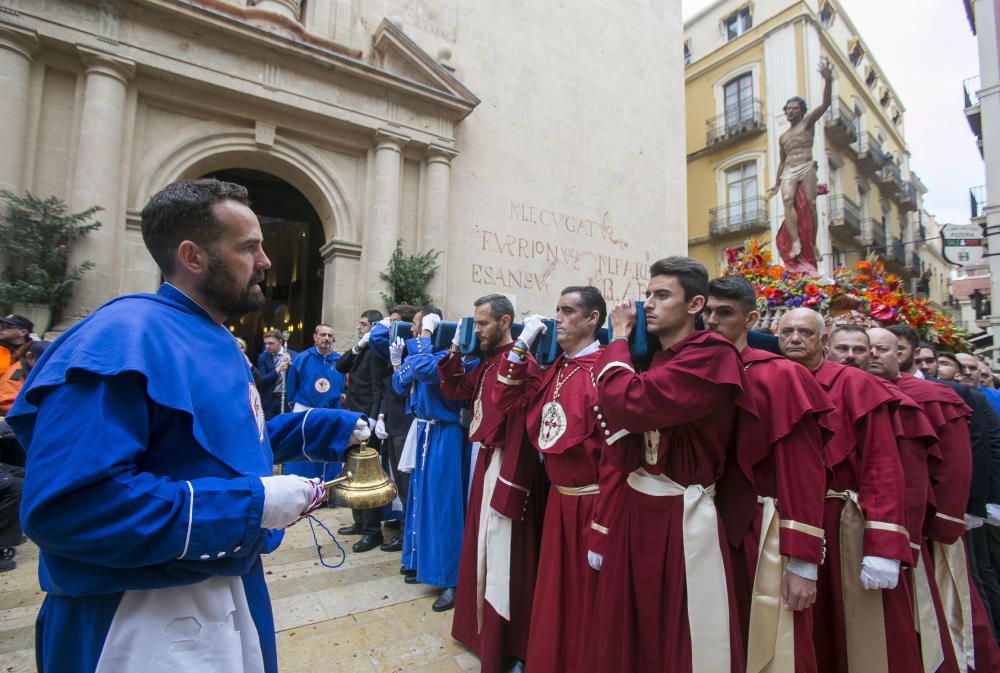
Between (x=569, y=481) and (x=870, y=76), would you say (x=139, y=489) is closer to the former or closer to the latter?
(x=569, y=481)

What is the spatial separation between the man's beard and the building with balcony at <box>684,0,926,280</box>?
2082cm

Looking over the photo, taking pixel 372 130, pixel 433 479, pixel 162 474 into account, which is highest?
pixel 372 130

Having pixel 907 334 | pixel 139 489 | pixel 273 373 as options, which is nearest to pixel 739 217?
pixel 907 334

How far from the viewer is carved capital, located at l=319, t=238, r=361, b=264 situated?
9.84 m

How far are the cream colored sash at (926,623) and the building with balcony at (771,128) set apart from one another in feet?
61.8

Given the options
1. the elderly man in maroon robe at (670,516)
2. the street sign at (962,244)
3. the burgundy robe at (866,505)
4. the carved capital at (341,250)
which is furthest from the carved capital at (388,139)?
the street sign at (962,244)

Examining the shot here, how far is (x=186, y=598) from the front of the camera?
132 centimetres

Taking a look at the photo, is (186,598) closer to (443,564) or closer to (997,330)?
(443,564)

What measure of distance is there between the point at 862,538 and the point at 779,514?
746 mm

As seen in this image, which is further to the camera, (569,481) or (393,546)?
(393,546)

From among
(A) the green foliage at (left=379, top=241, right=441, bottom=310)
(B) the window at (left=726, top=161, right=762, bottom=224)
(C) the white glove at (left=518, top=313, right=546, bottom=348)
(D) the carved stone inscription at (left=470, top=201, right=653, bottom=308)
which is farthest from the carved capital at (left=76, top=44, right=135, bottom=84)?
(B) the window at (left=726, top=161, right=762, bottom=224)

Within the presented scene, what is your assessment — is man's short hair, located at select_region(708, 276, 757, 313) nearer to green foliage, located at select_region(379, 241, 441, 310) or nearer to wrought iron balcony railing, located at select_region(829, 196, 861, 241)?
green foliage, located at select_region(379, 241, 441, 310)

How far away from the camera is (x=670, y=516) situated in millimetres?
2092

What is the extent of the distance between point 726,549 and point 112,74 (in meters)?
10.1
